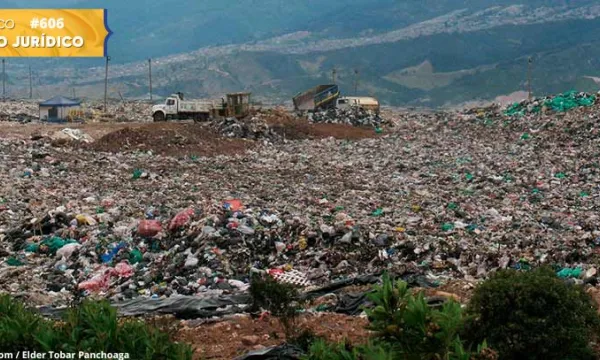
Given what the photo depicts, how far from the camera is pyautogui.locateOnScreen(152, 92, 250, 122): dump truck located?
29.6 meters

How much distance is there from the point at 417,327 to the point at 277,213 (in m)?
6.35

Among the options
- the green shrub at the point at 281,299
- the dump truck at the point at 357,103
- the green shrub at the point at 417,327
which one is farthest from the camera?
the dump truck at the point at 357,103

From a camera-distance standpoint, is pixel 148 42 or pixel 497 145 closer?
pixel 497 145

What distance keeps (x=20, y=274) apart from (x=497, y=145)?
14648 millimetres

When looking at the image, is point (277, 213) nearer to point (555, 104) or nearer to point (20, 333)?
point (20, 333)

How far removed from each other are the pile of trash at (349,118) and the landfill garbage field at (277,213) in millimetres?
8508

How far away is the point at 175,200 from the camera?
1208 cm

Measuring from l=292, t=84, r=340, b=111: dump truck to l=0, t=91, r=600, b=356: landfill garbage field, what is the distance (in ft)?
47.2

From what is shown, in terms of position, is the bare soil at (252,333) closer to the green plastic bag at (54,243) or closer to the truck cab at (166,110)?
the green plastic bag at (54,243)

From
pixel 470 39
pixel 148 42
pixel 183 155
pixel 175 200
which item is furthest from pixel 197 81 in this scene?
pixel 175 200

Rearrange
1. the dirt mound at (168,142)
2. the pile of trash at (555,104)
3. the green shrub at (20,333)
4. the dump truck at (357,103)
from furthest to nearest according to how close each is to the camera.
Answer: the dump truck at (357,103)
the pile of trash at (555,104)
the dirt mound at (168,142)
the green shrub at (20,333)

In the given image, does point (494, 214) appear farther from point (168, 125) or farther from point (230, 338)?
point (168, 125)

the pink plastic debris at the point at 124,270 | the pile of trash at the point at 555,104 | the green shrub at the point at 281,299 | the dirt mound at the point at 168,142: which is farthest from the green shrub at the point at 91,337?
the pile of trash at the point at 555,104

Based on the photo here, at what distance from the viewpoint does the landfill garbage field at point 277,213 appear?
8117mm
